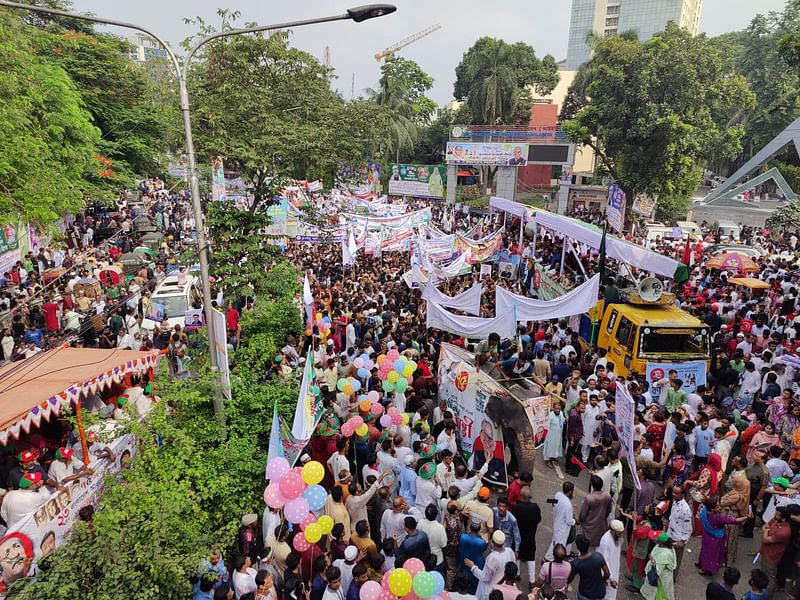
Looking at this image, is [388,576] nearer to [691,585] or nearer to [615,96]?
[691,585]

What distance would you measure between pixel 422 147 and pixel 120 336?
47.9m

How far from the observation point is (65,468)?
658 centimetres

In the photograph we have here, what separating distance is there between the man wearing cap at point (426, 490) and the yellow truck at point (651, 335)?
545cm

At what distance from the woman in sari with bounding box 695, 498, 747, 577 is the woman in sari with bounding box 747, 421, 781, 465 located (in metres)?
1.26

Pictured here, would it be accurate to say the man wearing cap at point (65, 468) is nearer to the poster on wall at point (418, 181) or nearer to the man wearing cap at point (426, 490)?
the man wearing cap at point (426, 490)

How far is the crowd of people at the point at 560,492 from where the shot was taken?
16.9ft

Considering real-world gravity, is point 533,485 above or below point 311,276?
below

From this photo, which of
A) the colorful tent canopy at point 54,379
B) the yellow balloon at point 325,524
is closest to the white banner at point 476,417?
the yellow balloon at point 325,524

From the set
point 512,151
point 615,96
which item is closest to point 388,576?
point 615,96

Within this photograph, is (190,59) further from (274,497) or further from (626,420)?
(626,420)

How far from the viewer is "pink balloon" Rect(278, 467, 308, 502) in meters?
5.49

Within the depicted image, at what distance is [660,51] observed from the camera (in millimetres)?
25766

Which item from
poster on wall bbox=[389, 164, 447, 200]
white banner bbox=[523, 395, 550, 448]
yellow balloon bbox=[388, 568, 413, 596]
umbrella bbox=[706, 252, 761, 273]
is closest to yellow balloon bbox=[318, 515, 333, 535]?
yellow balloon bbox=[388, 568, 413, 596]

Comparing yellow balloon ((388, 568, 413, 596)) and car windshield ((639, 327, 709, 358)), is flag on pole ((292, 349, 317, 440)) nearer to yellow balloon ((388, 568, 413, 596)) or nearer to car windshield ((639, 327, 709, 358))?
yellow balloon ((388, 568, 413, 596))
